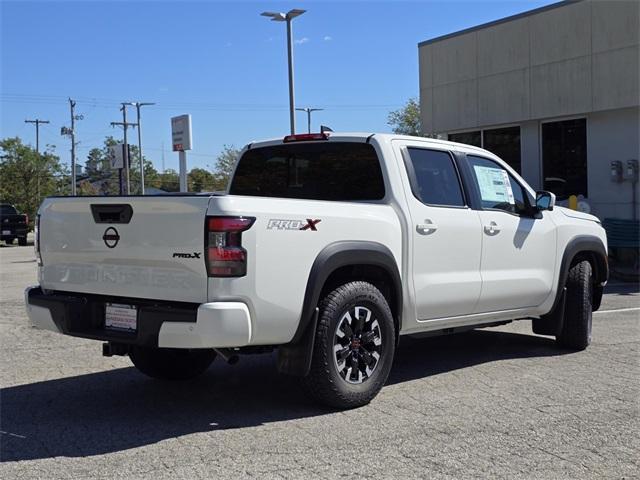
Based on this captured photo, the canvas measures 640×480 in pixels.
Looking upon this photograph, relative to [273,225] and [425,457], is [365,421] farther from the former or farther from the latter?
[273,225]

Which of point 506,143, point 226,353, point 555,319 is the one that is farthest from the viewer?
point 506,143

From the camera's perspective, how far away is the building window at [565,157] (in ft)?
56.3

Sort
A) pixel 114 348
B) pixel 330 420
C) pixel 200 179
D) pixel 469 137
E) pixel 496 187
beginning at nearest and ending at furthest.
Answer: pixel 330 420 < pixel 114 348 < pixel 496 187 < pixel 469 137 < pixel 200 179

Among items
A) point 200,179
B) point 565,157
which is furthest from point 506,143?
point 200,179

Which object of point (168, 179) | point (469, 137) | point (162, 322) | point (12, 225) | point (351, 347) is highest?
point (168, 179)

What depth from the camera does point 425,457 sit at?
4254 mm

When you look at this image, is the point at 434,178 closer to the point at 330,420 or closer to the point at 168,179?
the point at 330,420

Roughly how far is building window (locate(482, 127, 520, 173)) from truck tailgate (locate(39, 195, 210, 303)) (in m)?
15.1

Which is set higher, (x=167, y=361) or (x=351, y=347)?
(x=351, y=347)

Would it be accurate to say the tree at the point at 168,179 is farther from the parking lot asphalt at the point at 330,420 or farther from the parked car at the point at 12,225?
the parking lot asphalt at the point at 330,420

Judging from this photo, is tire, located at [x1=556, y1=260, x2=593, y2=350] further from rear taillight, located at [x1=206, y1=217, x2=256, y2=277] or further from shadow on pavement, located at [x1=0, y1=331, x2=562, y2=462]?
rear taillight, located at [x1=206, y1=217, x2=256, y2=277]

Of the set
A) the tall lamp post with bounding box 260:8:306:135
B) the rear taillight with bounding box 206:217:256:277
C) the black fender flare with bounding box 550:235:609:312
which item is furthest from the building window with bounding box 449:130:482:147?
the rear taillight with bounding box 206:217:256:277

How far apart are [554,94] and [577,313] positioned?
1108 cm

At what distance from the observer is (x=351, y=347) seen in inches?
206
